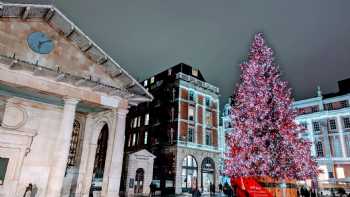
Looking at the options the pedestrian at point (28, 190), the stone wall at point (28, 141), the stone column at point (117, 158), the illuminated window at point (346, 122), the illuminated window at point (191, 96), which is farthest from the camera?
the illuminated window at point (346, 122)

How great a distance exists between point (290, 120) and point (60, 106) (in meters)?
15.1

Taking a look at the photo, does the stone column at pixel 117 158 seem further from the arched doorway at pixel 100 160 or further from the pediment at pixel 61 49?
the arched doorway at pixel 100 160

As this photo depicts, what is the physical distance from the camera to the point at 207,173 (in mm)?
37250

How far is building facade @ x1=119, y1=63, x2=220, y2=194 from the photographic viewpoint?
112 ft

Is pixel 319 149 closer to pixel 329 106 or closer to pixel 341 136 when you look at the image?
pixel 341 136

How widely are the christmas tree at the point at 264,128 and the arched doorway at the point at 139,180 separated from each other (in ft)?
51.4

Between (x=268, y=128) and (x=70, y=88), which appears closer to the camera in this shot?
(x=70, y=88)

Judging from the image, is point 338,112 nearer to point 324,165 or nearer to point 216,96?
point 324,165

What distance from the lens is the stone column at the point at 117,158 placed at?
40.2ft

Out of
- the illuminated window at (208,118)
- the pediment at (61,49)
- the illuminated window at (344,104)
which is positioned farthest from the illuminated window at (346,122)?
the pediment at (61,49)

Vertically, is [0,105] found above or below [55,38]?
below

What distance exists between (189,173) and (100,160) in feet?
65.2

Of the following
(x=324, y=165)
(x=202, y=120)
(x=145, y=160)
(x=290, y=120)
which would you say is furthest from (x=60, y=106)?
(x=324, y=165)

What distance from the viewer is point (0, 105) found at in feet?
42.6
